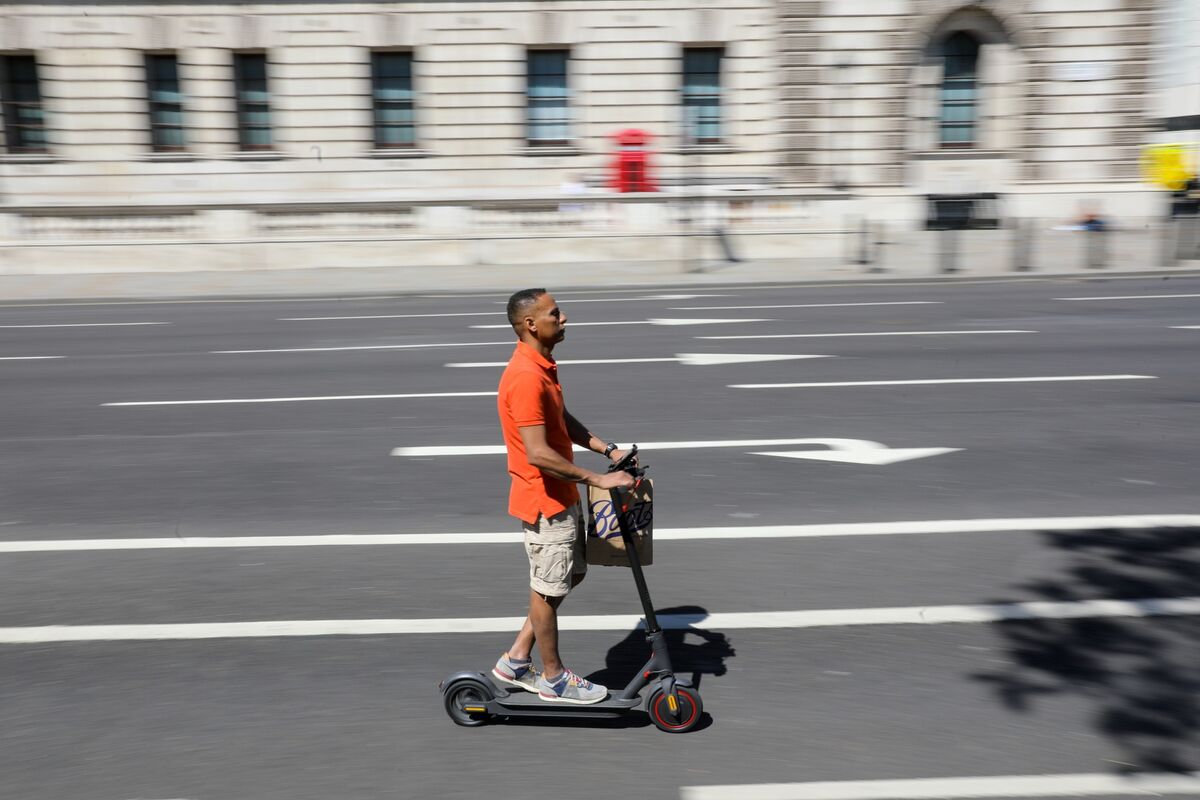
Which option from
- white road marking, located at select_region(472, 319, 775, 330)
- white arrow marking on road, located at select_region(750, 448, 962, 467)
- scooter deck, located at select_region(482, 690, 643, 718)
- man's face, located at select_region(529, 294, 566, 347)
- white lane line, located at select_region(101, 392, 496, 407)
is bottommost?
scooter deck, located at select_region(482, 690, 643, 718)

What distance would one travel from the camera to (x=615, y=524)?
4.41m

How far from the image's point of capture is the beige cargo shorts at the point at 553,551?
4.34 metres

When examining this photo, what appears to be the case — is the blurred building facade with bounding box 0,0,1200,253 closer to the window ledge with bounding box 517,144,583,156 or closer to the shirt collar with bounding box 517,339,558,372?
the window ledge with bounding box 517,144,583,156

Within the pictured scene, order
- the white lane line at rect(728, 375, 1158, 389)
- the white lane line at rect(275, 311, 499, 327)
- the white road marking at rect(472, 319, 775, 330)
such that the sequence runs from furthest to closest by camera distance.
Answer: the white lane line at rect(275, 311, 499, 327), the white road marking at rect(472, 319, 775, 330), the white lane line at rect(728, 375, 1158, 389)

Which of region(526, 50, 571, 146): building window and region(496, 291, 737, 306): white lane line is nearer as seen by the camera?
region(496, 291, 737, 306): white lane line

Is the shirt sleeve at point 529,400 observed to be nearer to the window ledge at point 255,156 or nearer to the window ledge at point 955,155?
the window ledge at point 955,155

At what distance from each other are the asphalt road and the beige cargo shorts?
Result: 65 cm

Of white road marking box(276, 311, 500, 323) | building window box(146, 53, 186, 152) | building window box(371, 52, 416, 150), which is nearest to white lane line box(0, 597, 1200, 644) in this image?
white road marking box(276, 311, 500, 323)

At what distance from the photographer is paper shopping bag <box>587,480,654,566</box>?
4.38 meters

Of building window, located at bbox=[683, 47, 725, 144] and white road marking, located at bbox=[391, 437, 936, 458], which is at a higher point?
building window, located at bbox=[683, 47, 725, 144]

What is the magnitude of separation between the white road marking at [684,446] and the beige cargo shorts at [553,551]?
4.42 meters

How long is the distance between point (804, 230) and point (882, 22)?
8669 millimetres

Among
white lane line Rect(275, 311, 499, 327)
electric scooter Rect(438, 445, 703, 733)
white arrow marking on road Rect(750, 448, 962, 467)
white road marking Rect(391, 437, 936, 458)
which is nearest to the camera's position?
electric scooter Rect(438, 445, 703, 733)

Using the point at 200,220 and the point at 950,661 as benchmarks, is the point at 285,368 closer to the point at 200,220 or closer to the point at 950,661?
the point at 950,661
